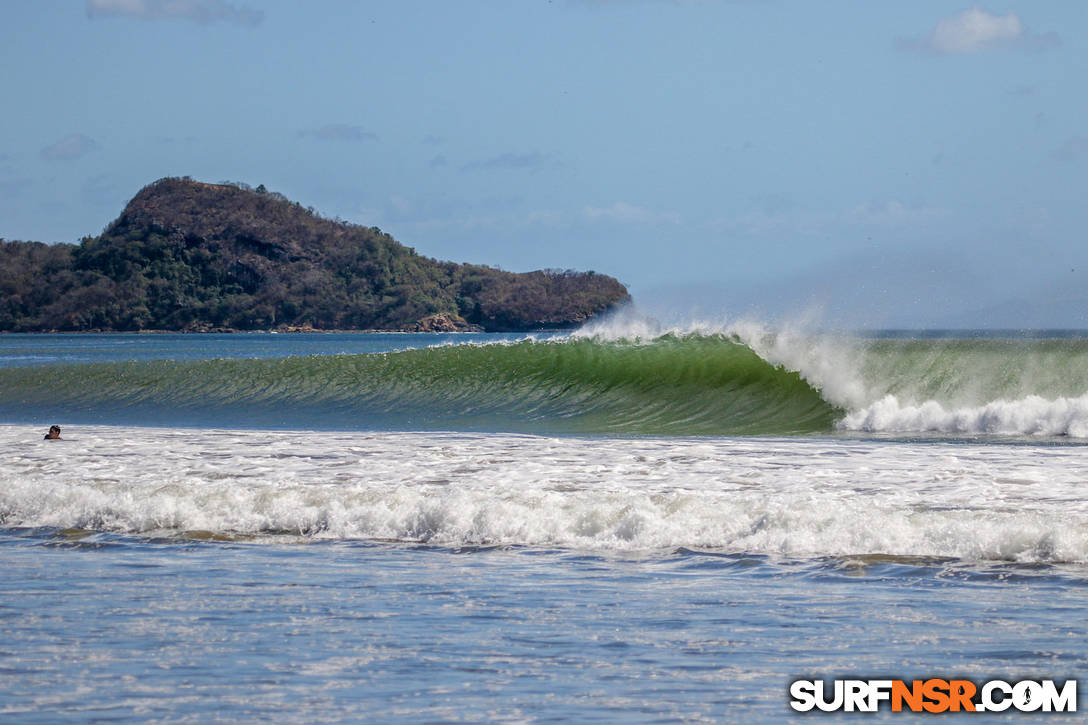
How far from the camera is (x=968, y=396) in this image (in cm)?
1983

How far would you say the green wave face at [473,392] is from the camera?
2102 cm

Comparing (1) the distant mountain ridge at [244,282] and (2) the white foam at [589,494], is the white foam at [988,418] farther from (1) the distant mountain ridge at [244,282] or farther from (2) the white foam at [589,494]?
(1) the distant mountain ridge at [244,282]

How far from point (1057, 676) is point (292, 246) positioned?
572 feet

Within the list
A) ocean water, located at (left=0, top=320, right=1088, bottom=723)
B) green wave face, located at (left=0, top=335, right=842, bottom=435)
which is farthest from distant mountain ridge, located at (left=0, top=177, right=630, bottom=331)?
ocean water, located at (left=0, top=320, right=1088, bottom=723)

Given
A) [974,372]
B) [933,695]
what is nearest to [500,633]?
[933,695]

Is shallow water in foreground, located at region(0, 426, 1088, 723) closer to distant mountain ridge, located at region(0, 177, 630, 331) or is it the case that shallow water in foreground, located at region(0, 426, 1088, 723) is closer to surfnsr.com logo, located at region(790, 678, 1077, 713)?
surfnsr.com logo, located at region(790, 678, 1077, 713)

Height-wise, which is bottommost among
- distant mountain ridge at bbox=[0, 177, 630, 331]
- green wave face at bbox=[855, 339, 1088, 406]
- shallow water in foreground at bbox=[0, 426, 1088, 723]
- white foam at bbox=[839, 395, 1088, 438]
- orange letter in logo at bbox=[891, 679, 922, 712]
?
orange letter in logo at bbox=[891, 679, 922, 712]

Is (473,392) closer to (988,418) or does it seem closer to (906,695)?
A: (988,418)

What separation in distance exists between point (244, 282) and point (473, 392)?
155526mm

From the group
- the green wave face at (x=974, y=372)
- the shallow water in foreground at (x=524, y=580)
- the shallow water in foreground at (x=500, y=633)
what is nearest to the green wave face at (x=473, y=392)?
the green wave face at (x=974, y=372)

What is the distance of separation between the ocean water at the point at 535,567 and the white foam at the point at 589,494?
36mm

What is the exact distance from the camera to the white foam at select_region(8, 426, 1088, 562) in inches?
358

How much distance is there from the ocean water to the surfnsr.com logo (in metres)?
0.10

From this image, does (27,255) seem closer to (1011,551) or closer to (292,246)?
(292,246)
